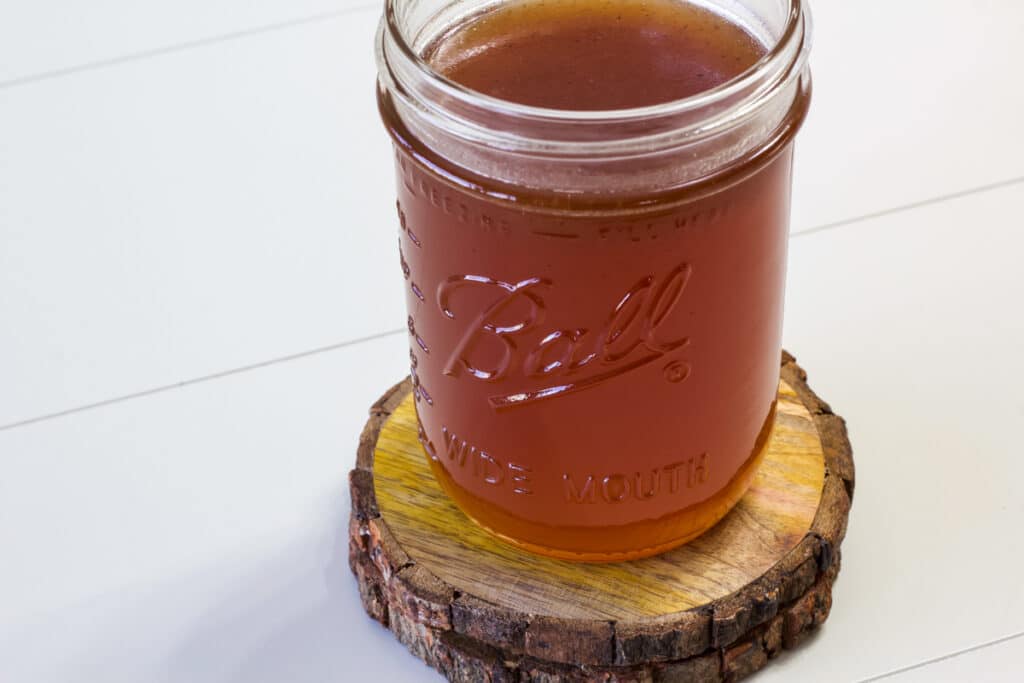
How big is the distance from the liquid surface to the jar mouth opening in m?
0.02

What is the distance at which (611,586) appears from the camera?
1.17 meters

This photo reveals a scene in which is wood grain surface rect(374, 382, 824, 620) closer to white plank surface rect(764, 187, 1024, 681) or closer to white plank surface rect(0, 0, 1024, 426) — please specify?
white plank surface rect(764, 187, 1024, 681)

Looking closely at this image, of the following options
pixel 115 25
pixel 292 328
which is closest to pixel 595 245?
pixel 292 328

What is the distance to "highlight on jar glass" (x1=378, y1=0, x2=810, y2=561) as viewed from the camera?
0.98 metres

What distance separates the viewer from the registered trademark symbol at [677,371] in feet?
3.48

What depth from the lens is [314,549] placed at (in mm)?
1373

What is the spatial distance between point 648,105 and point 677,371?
0.62 feet

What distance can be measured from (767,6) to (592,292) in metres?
0.26

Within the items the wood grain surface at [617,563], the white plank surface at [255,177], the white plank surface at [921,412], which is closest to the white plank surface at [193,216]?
A: the white plank surface at [255,177]

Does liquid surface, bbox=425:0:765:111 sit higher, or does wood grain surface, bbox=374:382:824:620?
liquid surface, bbox=425:0:765:111

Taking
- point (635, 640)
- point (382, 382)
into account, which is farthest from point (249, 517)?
point (635, 640)

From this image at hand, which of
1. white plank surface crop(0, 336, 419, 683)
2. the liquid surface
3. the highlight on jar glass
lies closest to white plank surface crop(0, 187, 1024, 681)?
white plank surface crop(0, 336, 419, 683)

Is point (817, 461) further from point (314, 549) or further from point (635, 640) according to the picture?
point (314, 549)

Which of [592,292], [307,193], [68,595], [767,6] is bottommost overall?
[68,595]
